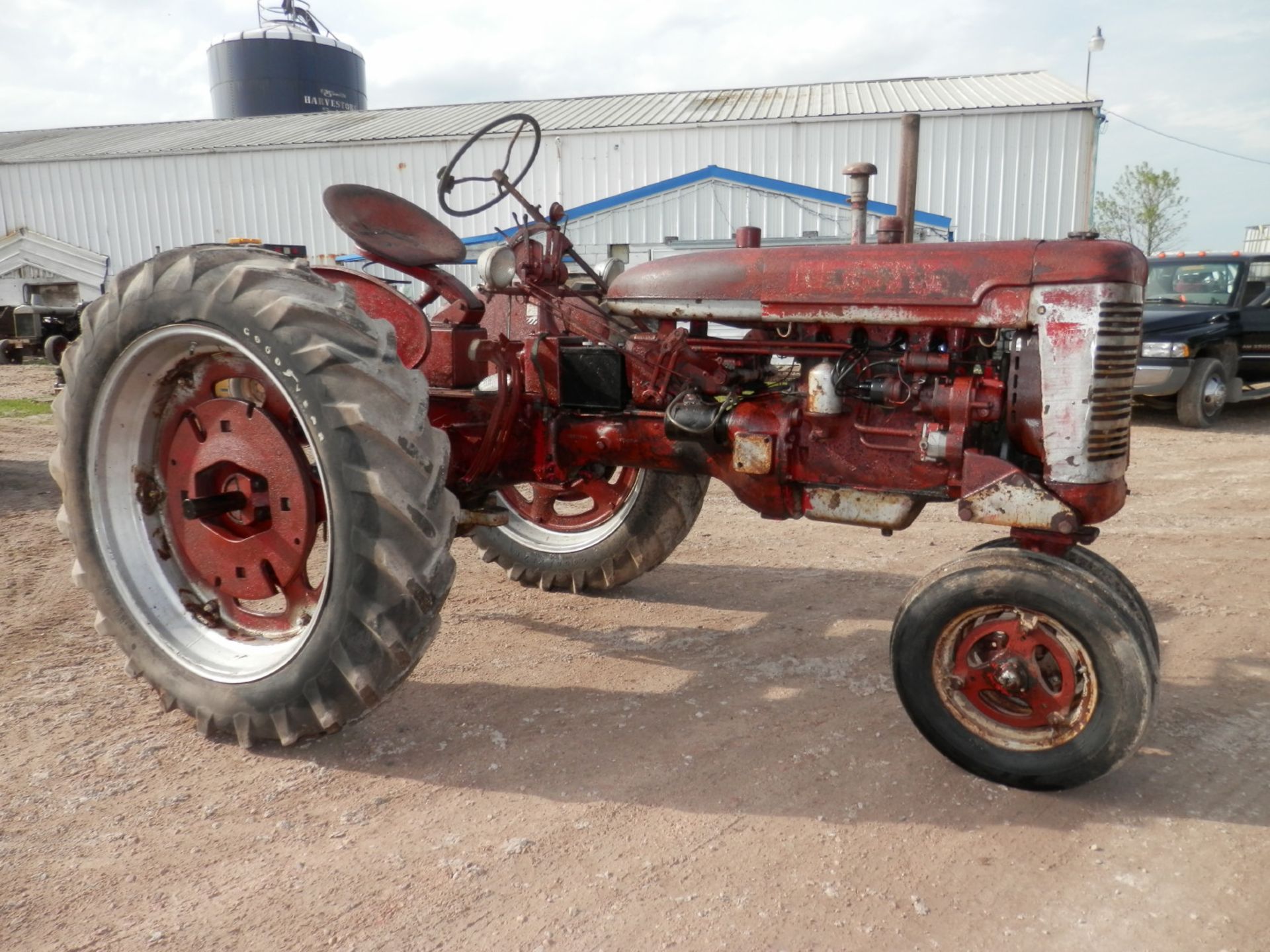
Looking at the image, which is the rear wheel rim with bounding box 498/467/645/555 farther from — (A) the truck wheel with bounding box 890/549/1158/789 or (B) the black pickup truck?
(B) the black pickup truck

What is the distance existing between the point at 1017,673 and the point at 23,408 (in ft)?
34.6

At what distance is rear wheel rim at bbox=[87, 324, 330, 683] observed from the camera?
291 centimetres

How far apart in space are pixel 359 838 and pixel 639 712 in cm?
100

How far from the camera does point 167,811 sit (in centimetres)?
249

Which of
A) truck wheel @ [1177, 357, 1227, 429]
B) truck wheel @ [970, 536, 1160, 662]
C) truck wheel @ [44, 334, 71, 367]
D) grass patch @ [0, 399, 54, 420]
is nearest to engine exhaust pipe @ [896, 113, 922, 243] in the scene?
truck wheel @ [970, 536, 1160, 662]

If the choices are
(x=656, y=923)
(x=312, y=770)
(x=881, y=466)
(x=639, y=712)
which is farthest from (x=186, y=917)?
(x=881, y=466)

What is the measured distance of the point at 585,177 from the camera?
1673 cm

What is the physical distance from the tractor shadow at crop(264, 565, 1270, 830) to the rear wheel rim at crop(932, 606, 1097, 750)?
7.0 inches

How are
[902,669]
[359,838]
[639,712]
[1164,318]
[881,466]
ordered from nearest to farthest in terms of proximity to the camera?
[359,838] → [902,669] → [881,466] → [639,712] → [1164,318]

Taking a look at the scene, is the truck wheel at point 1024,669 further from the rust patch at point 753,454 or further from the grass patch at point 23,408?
the grass patch at point 23,408

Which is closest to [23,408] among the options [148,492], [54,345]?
[54,345]

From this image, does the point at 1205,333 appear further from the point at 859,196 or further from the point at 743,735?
the point at 743,735

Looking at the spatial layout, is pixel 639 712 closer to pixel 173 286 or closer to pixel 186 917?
pixel 186 917

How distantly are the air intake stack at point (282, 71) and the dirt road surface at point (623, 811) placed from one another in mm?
Result: 24267
